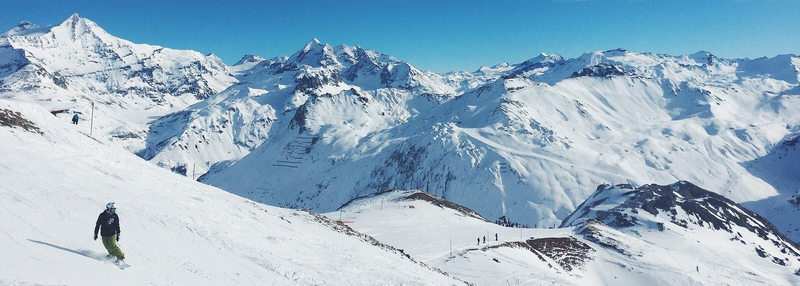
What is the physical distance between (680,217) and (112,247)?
95.6 meters

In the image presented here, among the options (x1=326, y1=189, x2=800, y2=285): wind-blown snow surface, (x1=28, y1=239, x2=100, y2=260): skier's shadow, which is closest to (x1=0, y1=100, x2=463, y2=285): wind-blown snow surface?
(x1=28, y1=239, x2=100, y2=260): skier's shadow

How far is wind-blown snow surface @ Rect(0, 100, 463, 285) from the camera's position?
13852 mm

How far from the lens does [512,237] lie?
5534 centimetres

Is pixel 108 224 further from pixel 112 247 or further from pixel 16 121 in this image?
pixel 16 121

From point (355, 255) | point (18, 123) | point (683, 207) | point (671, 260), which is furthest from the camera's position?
point (683, 207)

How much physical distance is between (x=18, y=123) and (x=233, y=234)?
851 inches

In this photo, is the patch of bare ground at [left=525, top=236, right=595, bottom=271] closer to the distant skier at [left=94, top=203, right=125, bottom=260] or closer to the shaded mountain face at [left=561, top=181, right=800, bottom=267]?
the shaded mountain face at [left=561, top=181, right=800, bottom=267]

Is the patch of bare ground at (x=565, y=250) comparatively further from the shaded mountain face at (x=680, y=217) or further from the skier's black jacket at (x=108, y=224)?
the skier's black jacket at (x=108, y=224)

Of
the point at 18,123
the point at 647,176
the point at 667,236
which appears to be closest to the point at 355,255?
the point at 18,123

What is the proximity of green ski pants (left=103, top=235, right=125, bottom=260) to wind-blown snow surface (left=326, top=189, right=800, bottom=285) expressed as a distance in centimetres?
2592

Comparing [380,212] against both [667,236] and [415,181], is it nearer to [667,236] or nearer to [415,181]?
→ [667,236]

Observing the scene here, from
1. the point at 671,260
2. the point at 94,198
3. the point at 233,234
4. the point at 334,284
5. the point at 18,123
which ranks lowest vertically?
the point at 671,260

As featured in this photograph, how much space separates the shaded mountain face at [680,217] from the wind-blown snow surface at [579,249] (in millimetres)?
390

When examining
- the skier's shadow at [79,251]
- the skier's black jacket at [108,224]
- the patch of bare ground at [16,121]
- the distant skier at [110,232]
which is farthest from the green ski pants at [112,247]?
the patch of bare ground at [16,121]
